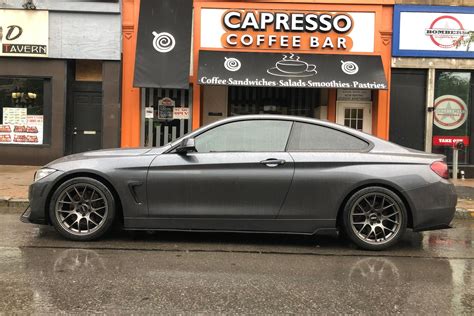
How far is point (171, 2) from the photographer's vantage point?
13547mm

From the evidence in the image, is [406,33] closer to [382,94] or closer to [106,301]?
[382,94]

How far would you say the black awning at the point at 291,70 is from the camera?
12977 mm

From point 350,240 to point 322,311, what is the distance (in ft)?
7.83

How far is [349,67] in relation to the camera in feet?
43.6

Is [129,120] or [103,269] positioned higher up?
[129,120]

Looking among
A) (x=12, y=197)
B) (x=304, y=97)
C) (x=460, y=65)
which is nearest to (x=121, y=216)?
(x=12, y=197)

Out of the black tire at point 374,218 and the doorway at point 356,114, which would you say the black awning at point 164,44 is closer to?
the doorway at point 356,114

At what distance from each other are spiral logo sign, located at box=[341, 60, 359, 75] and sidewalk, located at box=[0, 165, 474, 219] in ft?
12.2

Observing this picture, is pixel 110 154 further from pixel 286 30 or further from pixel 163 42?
pixel 286 30

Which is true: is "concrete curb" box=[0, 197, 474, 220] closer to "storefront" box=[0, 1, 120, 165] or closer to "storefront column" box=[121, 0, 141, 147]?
"storefront" box=[0, 1, 120, 165]

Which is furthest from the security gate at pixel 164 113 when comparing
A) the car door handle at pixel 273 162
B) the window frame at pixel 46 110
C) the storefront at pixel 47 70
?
the car door handle at pixel 273 162

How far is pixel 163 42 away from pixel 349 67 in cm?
486

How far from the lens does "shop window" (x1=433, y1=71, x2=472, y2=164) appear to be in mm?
13680

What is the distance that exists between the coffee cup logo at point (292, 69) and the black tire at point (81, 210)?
7957mm
